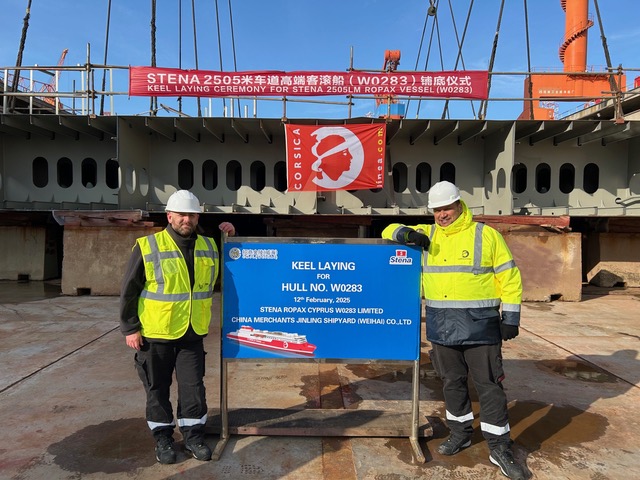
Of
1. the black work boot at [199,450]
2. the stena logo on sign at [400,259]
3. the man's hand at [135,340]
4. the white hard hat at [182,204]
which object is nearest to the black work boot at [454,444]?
the stena logo on sign at [400,259]

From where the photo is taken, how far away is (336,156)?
10.7 metres

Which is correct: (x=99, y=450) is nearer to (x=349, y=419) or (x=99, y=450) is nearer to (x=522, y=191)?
(x=349, y=419)

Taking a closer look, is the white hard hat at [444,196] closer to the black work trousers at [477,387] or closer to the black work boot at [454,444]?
the black work trousers at [477,387]

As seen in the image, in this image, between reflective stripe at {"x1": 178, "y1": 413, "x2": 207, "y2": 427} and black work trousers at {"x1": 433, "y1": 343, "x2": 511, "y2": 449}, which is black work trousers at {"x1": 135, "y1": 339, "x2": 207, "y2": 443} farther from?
black work trousers at {"x1": 433, "y1": 343, "x2": 511, "y2": 449}

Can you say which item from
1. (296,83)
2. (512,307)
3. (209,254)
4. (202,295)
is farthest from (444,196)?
(296,83)

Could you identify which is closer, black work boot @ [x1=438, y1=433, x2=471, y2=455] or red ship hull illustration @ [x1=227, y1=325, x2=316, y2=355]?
black work boot @ [x1=438, y1=433, x2=471, y2=455]

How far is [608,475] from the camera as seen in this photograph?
3029 mm

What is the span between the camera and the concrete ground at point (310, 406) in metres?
3.07

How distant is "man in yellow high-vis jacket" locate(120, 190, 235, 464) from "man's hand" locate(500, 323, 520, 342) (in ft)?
7.76

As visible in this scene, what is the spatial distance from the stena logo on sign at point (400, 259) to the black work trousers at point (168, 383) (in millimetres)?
1737

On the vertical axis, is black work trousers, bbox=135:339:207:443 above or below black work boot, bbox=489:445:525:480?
above

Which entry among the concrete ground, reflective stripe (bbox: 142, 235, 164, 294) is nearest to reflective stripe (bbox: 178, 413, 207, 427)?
the concrete ground

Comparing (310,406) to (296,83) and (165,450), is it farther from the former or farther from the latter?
(296,83)

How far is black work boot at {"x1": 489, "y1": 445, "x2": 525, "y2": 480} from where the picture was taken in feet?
9.66
